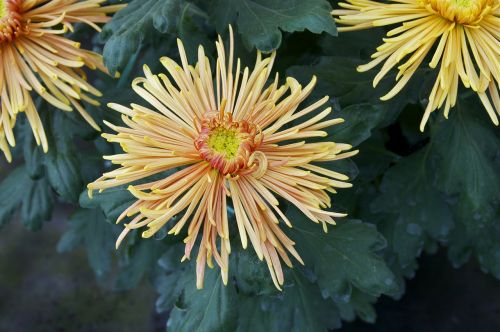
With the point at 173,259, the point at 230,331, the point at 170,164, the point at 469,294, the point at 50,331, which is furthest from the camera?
the point at 50,331

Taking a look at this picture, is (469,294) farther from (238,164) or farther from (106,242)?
(238,164)

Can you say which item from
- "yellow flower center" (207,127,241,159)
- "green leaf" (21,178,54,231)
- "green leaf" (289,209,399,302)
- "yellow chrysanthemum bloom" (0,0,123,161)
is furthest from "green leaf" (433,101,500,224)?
"green leaf" (21,178,54,231)

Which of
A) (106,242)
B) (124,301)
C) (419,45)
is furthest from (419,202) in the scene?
(124,301)

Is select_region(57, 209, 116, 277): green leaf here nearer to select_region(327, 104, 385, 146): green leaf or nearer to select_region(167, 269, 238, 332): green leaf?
select_region(167, 269, 238, 332): green leaf

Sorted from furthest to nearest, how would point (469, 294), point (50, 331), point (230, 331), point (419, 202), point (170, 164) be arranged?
point (50, 331) < point (469, 294) < point (419, 202) < point (230, 331) < point (170, 164)

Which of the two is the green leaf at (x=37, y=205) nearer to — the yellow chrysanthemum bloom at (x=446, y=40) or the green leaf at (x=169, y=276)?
the green leaf at (x=169, y=276)

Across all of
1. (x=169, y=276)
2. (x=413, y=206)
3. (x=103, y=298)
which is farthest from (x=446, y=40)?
(x=103, y=298)

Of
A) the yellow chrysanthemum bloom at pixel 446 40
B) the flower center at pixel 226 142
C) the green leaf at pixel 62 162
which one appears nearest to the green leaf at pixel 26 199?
the green leaf at pixel 62 162

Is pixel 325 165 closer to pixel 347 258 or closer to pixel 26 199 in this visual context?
pixel 347 258
